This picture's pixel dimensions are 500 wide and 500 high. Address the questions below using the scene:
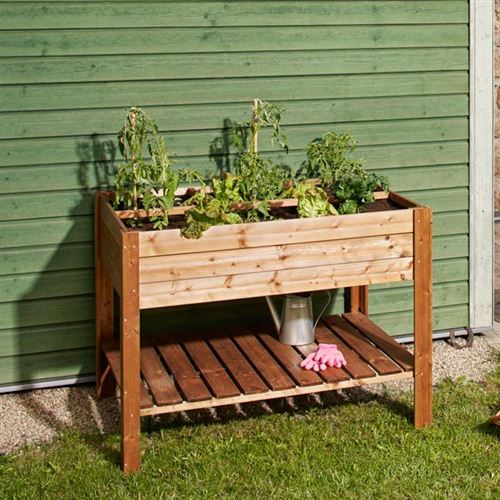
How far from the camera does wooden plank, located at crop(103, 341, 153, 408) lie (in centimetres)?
448

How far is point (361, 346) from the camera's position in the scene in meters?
5.10

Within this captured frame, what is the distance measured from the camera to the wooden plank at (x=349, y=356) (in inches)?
189

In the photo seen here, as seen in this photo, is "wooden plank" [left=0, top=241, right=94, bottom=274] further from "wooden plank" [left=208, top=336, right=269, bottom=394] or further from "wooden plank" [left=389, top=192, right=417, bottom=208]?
"wooden plank" [left=389, top=192, right=417, bottom=208]

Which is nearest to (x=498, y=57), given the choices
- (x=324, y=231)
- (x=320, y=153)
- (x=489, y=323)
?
(x=489, y=323)

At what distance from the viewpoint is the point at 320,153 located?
5270 mm

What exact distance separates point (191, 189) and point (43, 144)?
0.69 metres

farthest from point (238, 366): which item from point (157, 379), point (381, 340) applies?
point (381, 340)

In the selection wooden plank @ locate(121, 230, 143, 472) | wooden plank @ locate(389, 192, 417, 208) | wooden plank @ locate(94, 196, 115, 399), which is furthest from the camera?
wooden plank @ locate(94, 196, 115, 399)

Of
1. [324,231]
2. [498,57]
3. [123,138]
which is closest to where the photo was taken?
[324,231]

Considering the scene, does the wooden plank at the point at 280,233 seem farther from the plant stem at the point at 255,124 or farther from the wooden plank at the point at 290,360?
the plant stem at the point at 255,124

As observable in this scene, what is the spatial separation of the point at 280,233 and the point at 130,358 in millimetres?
770

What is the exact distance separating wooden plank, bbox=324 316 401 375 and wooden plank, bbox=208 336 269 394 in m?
0.51

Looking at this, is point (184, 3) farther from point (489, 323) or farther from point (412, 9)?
point (489, 323)

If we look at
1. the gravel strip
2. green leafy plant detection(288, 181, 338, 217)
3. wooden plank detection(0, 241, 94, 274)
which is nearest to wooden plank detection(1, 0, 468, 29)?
green leafy plant detection(288, 181, 338, 217)
